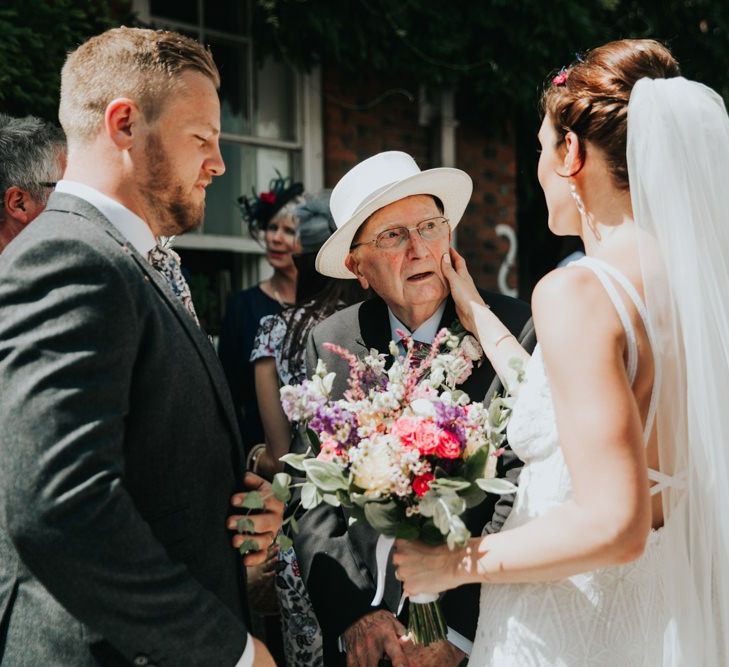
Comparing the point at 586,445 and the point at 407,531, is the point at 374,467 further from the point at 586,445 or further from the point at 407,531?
the point at 586,445

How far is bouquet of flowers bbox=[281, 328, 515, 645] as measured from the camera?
202 centimetres

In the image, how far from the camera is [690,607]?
2080 mm

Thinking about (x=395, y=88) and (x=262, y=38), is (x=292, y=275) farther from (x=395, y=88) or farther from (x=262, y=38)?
(x=395, y=88)

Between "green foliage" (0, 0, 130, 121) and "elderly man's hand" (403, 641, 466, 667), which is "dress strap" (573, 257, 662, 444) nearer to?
"elderly man's hand" (403, 641, 466, 667)

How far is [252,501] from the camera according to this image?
6.38ft

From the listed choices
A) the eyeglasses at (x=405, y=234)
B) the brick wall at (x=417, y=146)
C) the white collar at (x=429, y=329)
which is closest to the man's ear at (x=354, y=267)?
the eyeglasses at (x=405, y=234)

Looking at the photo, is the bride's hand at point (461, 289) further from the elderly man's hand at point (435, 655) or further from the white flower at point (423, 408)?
the elderly man's hand at point (435, 655)

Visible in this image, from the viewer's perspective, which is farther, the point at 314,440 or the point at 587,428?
the point at 314,440

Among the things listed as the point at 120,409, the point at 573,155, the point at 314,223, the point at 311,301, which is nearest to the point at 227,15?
the point at 314,223

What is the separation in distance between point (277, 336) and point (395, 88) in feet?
12.0

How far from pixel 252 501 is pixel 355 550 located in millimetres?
857

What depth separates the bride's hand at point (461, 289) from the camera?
295 centimetres

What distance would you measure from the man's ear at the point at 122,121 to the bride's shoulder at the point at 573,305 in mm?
947

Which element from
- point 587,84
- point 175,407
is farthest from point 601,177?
point 175,407
